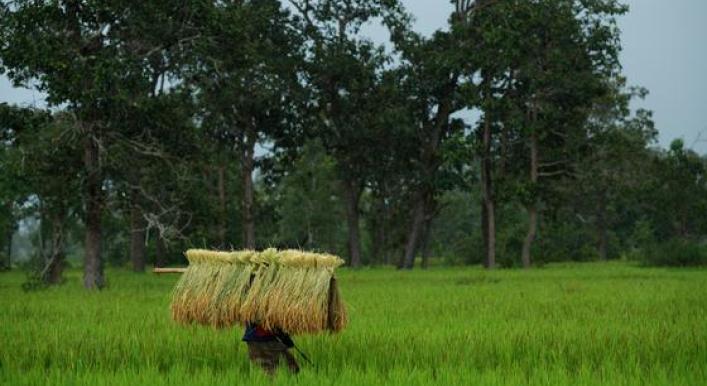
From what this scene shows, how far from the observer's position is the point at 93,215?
2747cm

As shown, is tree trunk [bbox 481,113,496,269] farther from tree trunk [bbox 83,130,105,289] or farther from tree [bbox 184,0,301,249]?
tree trunk [bbox 83,130,105,289]

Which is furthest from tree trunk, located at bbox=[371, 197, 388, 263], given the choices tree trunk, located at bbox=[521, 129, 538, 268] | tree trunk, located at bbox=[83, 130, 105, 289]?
tree trunk, located at bbox=[83, 130, 105, 289]

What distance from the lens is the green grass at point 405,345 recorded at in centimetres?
881

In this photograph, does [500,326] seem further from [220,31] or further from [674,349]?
[220,31]

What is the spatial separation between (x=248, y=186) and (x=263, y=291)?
3518cm

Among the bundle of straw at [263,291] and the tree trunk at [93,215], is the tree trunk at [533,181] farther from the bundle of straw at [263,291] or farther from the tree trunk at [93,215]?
the bundle of straw at [263,291]

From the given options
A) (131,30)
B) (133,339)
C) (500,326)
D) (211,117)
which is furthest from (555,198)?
(133,339)

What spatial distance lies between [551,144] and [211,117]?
15.6 m

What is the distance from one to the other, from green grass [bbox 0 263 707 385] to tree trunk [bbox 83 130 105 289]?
7070 millimetres

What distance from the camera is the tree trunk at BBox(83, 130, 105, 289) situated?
27016 mm

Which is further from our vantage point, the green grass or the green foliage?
the green foliage

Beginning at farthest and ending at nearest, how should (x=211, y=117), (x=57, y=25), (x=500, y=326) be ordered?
1. (x=211, y=117)
2. (x=57, y=25)
3. (x=500, y=326)

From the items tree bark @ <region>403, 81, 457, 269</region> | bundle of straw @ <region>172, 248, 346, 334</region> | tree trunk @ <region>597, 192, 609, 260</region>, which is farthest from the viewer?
tree trunk @ <region>597, 192, 609, 260</region>

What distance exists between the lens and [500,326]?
14.2 meters
